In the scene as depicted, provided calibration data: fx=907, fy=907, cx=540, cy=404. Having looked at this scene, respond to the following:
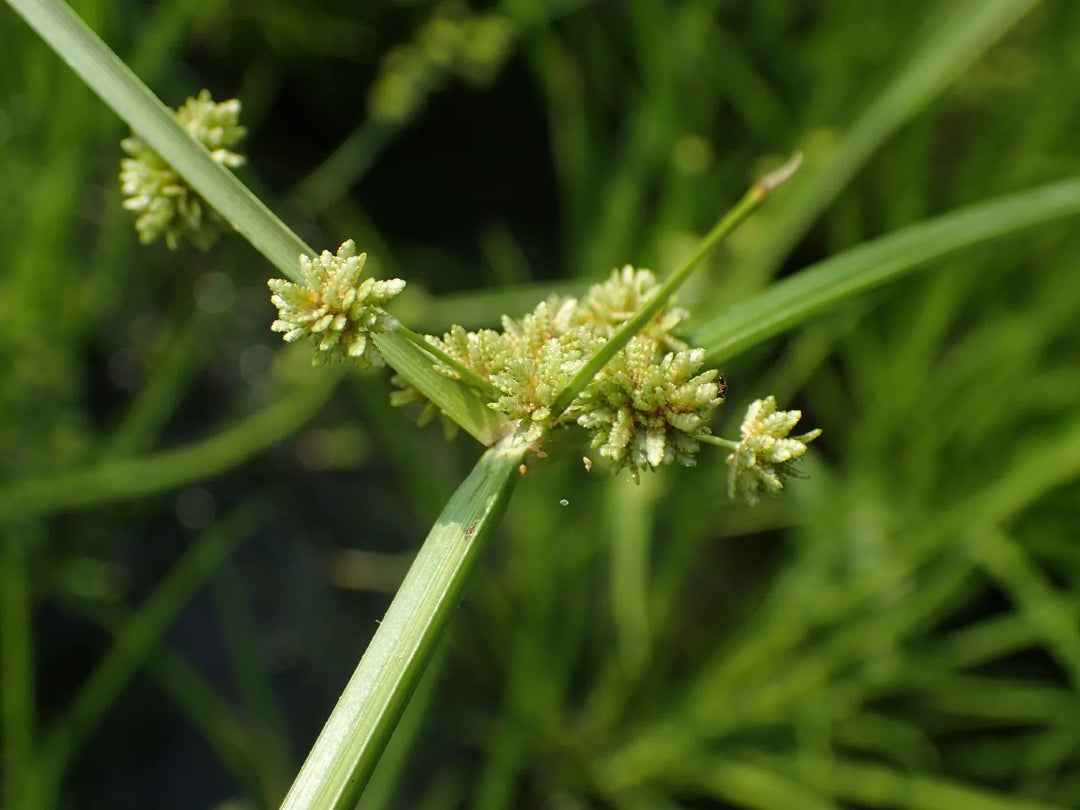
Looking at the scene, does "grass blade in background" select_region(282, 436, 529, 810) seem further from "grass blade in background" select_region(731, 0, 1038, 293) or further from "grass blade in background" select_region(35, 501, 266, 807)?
"grass blade in background" select_region(731, 0, 1038, 293)

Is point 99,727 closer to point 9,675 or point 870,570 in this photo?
point 9,675

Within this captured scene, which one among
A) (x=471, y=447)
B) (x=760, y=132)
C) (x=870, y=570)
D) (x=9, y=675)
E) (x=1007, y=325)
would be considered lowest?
(x=9, y=675)

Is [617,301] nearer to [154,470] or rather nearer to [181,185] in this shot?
[181,185]

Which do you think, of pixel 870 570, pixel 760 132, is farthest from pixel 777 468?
pixel 760 132

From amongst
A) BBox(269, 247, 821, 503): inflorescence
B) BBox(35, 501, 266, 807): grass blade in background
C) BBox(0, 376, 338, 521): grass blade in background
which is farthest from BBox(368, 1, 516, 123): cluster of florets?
BBox(269, 247, 821, 503): inflorescence

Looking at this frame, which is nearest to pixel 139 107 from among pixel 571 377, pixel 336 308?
pixel 336 308
